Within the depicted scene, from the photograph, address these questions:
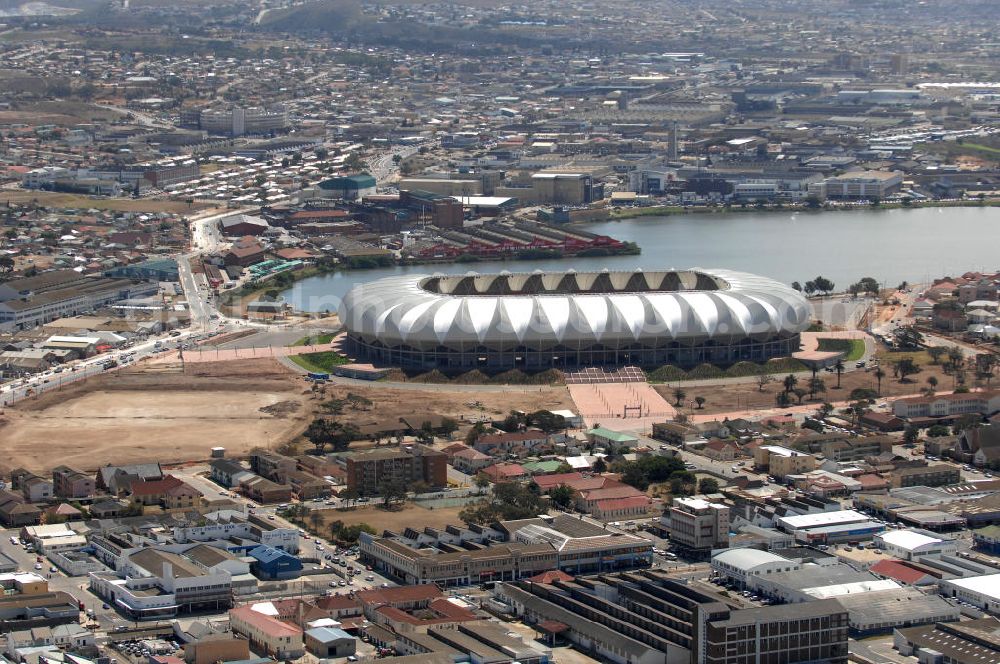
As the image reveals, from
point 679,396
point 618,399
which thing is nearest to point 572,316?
point 618,399

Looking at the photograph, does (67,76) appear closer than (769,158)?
No

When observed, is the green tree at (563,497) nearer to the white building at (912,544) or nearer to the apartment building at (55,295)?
the white building at (912,544)

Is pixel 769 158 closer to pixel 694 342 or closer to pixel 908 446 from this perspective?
pixel 694 342

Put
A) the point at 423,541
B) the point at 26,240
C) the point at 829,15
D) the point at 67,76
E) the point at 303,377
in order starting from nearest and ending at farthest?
the point at 423,541, the point at 303,377, the point at 26,240, the point at 67,76, the point at 829,15

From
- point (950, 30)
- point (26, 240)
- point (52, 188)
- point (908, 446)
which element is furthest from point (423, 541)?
point (950, 30)

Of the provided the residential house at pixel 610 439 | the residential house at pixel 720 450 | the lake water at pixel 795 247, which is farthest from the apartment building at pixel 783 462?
the lake water at pixel 795 247

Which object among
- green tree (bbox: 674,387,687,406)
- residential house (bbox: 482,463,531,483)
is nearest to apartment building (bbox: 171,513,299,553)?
residential house (bbox: 482,463,531,483)
